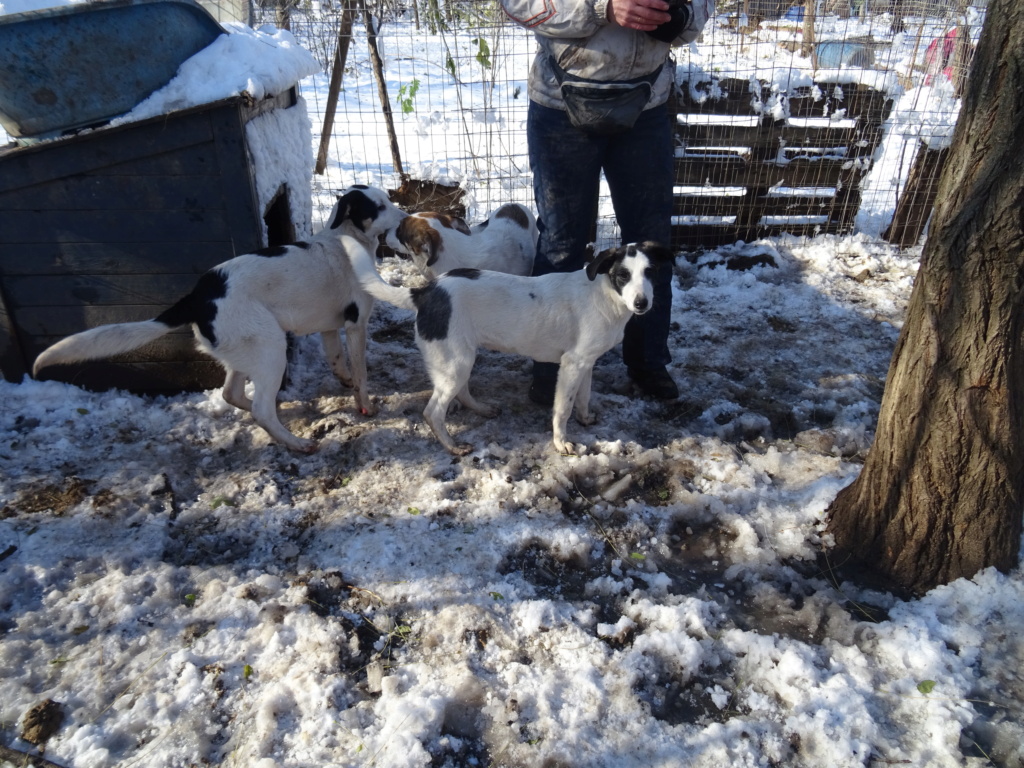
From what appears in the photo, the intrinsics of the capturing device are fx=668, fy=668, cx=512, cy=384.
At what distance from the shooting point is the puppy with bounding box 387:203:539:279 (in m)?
4.64

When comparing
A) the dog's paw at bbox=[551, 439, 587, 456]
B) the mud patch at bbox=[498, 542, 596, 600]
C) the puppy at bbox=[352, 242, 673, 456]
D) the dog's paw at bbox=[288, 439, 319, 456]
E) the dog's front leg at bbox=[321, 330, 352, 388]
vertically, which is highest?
the puppy at bbox=[352, 242, 673, 456]

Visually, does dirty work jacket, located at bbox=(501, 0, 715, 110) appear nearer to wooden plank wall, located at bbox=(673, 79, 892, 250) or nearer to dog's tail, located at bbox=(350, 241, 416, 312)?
dog's tail, located at bbox=(350, 241, 416, 312)

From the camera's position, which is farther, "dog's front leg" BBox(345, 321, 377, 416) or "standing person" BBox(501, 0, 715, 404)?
"dog's front leg" BBox(345, 321, 377, 416)

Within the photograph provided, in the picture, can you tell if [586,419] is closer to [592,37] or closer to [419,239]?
[419,239]

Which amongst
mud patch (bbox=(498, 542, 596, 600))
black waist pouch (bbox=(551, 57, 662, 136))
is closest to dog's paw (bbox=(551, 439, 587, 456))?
mud patch (bbox=(498, 542, 596, 600))

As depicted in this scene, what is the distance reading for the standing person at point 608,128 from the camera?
3439 mm

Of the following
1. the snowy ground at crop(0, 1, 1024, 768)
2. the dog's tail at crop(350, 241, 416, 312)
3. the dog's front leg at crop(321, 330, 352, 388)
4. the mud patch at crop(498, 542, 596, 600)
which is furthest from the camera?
the dog's front leg at crop(321, 330, 352, 388)

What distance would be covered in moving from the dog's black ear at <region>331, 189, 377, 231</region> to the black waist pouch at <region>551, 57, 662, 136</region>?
1.42 m

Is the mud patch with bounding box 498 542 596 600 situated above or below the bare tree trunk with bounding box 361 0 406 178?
Answer: below

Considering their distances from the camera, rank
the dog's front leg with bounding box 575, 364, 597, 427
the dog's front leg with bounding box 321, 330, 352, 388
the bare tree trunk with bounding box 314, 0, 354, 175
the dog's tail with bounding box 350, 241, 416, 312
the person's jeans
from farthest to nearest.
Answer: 1. the bare tree trunk with bounding box 314, 0, 354, 175
2. the dog's front leg with bounding box 321, 330, 352, 388
3. the dog's front leg with bounding box 575, 364, 597, 427
4. the person's jeans
5. the dog's tail with bounding box 350, 241, 416, 312

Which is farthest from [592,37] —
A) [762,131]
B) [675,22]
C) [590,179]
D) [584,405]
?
[762,131]

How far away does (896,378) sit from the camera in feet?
9.14

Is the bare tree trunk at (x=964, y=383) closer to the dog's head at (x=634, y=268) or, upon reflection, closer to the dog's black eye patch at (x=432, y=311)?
the dog's head at (x=634, y=268)

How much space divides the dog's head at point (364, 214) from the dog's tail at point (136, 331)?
2.98 ft
